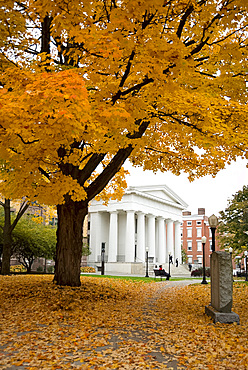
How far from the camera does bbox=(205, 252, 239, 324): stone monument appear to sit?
24.6 ft

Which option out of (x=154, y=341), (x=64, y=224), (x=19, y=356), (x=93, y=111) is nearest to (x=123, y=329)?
(x=154, y=341)

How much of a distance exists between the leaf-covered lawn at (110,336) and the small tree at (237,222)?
26.9 metres

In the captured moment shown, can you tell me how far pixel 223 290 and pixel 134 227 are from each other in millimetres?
40183

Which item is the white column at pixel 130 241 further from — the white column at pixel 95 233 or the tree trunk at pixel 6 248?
the tree trunk at pixel 6 248

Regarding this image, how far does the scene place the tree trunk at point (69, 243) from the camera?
1148cm

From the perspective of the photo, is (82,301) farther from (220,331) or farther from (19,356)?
(19,356)

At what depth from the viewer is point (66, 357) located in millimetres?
4871

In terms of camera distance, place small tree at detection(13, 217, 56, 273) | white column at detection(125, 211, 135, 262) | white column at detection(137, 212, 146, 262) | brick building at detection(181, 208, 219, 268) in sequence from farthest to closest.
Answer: brick building at detection(181, 208, 219, 268), white column at detection(137, 212, 146, 262), white column at detection(125, 211, 135, 262), small tree at detection(13, 217, 56, 273)

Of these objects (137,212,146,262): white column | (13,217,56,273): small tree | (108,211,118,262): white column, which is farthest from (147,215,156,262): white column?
(13,217,56,273): small tree

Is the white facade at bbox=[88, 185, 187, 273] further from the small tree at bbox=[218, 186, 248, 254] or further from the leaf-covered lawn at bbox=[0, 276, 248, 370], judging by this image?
the leaf-covered lawn at bbox=[0, 276, 248, 370]

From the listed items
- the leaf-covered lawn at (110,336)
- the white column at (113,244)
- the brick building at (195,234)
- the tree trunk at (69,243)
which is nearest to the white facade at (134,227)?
the white column at (113,244)

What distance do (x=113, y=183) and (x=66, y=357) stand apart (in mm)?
12027

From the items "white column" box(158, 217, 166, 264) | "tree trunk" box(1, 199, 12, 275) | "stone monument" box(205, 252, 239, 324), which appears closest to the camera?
"stone monument" box(205, 252, 239, 324)

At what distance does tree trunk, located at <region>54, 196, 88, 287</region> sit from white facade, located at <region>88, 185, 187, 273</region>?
32.1 meters
